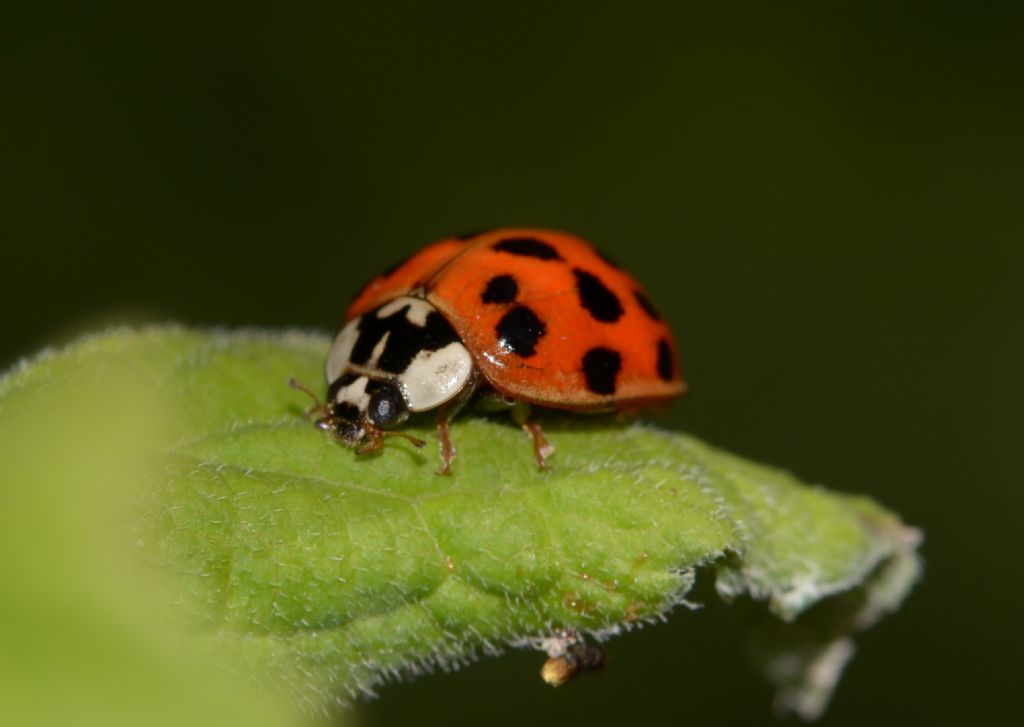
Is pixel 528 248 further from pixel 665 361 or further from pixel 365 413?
pixel 365 413

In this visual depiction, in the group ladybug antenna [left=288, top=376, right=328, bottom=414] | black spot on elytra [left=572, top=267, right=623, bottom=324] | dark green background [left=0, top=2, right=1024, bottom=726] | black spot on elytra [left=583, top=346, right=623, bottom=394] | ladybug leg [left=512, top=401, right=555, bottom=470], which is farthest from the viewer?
dark green background [left=0, top=2, right=1024, bottom=726]

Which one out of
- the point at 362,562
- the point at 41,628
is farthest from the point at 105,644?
the point at 362,562

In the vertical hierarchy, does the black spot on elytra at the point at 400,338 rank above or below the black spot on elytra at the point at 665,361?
above

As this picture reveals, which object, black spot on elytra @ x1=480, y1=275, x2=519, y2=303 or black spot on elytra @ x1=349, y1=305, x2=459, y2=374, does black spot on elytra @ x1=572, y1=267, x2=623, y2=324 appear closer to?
black spot on elytra @ x1=480, y1=275, x2=519, y2=303

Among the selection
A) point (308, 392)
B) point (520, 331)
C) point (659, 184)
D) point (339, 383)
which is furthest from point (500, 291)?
point (659, 184)

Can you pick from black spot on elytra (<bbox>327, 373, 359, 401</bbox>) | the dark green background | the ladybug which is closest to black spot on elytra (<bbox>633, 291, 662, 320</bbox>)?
the ladybug

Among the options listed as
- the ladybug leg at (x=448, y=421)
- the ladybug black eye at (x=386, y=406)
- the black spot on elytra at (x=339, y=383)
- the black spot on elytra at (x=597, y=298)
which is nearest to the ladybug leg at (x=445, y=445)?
the ladybug leg at (x=448, y=421)

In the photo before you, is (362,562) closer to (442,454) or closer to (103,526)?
→ (442,454)

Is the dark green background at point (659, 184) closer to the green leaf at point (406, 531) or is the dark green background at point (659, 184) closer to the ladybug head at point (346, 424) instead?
the green leaf at point (406, 531)
